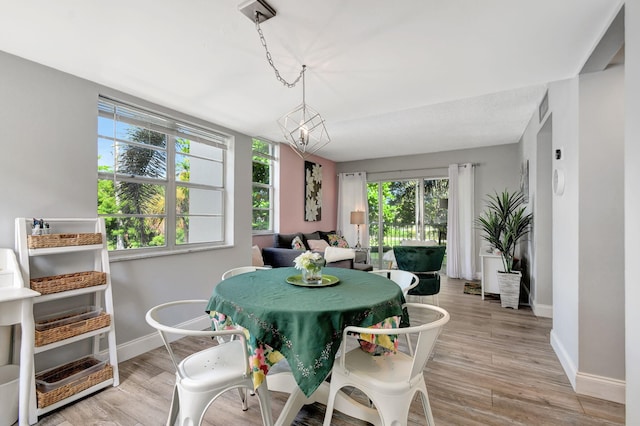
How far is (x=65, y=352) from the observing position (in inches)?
88.2

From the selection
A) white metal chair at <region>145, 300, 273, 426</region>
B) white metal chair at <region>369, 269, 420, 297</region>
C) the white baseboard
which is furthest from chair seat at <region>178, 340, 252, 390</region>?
the white baseboard

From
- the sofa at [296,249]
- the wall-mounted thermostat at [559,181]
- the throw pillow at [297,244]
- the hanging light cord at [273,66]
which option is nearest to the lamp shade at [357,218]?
the sofa at [296,249]

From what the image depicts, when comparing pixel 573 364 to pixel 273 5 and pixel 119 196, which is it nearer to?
pixel 273 5

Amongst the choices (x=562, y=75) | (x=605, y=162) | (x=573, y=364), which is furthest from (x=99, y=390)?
Result: (x=562, y=75)

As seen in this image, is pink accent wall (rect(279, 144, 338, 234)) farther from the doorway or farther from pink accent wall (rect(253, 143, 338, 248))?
the doorway

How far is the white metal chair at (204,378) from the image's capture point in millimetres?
1362

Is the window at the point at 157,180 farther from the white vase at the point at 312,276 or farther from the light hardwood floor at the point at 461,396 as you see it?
the white vase at the point at 312,276

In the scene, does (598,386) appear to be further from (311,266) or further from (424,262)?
(311,266)

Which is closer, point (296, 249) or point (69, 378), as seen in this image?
point (69, 378)

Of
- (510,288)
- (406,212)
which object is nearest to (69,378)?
(510,288)

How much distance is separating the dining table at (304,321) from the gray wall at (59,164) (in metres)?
1.35

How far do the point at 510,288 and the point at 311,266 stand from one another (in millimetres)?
3413

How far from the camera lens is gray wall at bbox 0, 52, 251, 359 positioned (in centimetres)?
202

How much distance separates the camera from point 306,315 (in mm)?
1397
